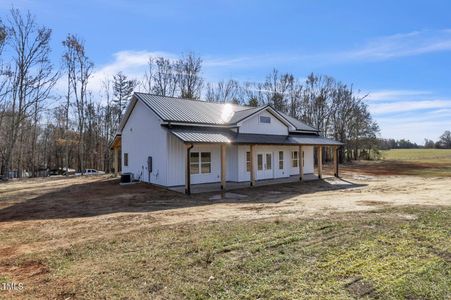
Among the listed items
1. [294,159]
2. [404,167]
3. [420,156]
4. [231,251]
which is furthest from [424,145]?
[231,251]

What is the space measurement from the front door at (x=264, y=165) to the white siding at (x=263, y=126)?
5.24ft

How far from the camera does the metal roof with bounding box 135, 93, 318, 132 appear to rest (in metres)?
17.3

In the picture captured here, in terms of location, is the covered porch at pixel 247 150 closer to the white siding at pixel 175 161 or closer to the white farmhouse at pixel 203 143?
the white farmhouse at pixel 203 143

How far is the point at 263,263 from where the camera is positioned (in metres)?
5.14

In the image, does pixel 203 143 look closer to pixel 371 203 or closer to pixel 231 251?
pixel 371 203

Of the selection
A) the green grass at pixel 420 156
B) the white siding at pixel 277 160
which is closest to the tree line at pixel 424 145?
the green grass at pixel 420 156

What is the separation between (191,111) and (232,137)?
131 inches

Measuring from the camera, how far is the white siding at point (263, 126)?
64.6ft

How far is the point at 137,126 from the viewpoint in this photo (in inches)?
757

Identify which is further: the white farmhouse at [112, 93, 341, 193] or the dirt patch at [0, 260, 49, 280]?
the white farmhouse at [112, 93, 341, 193]

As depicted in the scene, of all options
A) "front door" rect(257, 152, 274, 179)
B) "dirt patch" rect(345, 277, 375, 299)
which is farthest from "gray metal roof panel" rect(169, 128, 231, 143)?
"dirt patch" rect(345, 277, 375, 299)

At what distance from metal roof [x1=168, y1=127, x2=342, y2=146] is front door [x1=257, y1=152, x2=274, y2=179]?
1151 mm

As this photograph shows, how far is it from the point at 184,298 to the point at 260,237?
117 inches

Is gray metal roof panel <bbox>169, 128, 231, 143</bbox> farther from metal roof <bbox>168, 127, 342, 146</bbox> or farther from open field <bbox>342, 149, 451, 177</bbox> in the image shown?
open field <bbox>342, 149, 451, 177</bbox>
